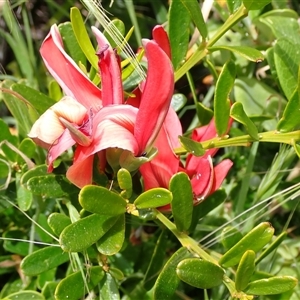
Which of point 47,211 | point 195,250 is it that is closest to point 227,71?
point 195,250

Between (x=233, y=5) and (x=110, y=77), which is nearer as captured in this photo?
(x=110, y=77)

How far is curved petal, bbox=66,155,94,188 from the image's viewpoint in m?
0.67

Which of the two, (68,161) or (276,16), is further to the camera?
(276,16)

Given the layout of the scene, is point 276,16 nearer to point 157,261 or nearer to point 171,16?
point 171,16

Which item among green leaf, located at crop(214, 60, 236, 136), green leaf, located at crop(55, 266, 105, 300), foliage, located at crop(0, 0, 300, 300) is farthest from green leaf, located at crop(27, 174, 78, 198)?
green leaf, located at crop(214, 60, 236, 136)

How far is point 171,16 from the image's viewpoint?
842mm

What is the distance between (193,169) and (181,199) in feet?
0.21

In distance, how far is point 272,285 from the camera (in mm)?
730

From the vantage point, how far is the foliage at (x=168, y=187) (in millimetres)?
715

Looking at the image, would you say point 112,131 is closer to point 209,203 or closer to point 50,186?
point 50,186

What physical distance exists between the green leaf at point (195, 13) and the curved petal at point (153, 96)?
0.16 m

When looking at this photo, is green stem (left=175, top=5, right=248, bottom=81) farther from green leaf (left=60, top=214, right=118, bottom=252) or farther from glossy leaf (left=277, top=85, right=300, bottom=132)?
green leaf (left=60, top=214, right=118, bottom=252)

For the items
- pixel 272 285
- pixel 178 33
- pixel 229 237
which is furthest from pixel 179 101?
pixel 272 285

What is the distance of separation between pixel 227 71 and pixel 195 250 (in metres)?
0.23
